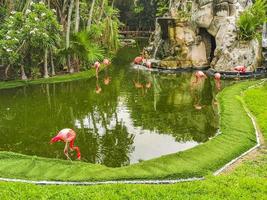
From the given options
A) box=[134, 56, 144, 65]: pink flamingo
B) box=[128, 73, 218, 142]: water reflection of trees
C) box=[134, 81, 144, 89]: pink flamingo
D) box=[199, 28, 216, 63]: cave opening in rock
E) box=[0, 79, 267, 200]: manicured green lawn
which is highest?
box=[199, 28, 216, 63]: cave opening in rock

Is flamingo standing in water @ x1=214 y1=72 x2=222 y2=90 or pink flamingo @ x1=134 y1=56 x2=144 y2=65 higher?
pink flamingo @ x1=134 y1=56 x2=144 y2=65

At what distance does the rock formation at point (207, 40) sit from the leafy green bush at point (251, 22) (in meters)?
0.39

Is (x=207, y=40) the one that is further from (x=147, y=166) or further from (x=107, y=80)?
(x=147, y=166)

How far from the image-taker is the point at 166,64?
21797 mm

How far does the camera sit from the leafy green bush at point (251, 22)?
19969 mm

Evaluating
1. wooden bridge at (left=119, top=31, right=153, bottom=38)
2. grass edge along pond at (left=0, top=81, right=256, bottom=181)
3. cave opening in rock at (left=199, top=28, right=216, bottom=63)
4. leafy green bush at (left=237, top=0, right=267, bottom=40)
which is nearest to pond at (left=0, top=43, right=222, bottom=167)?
grass edge along pond at (left=0, top=81, right=256, bottom=181)

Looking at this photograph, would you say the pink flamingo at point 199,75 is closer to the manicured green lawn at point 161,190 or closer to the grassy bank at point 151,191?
the manicured green lawn at point 161,190

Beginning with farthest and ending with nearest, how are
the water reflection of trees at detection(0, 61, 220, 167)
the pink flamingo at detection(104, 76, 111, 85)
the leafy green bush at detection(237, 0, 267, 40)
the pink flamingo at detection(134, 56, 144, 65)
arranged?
1. the pink flamingo at detection(134, 56, 144, 65)
2. the leafy green bush at detection(237, 0, 267, 40)
3. the pink flamingo at detection(104, 76, 111, 85)
4. the water reflection of trees at detection(0, 61, 220, 167)

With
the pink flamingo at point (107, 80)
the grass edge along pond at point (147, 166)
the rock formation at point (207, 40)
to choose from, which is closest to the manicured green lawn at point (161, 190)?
the grass edge along pond at point (147, 166)

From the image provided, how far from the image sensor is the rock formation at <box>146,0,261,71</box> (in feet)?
66.9

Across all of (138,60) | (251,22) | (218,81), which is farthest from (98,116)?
(251,22)

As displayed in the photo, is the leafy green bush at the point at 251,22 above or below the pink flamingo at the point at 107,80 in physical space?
above

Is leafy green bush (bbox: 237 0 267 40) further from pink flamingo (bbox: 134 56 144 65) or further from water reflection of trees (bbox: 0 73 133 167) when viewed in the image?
water reflection of trees (bbox: 0 73 133 167)

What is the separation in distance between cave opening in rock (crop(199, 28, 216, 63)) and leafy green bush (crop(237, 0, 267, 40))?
104 inches
